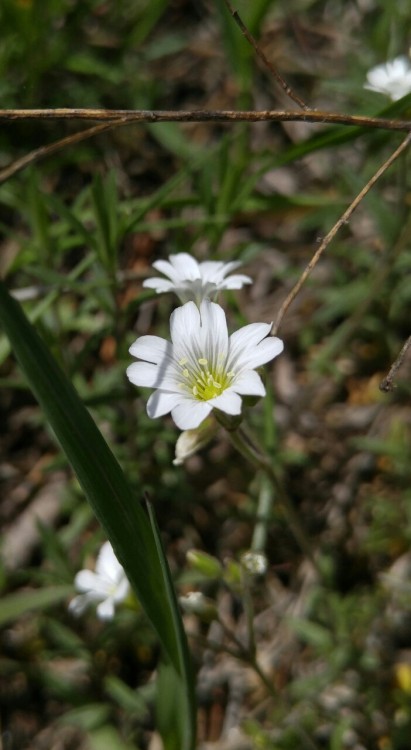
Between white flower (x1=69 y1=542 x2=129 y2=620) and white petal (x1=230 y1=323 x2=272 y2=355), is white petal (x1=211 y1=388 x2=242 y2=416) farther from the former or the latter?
white flower (x1=69 y1=542 x2=129 y2=620)

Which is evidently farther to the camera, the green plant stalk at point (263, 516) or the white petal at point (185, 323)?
the green plant stalk at point (263, 516)

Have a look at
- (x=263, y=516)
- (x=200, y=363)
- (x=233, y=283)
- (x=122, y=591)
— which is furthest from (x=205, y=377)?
(x=263, y=516)

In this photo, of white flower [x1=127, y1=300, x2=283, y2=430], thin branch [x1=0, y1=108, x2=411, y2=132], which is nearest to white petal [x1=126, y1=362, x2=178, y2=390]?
white flower [x1=127, y1=300, x2=283, y2=430]

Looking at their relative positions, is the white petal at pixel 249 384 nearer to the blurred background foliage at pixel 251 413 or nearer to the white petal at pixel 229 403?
the white petal at pixel 229 403

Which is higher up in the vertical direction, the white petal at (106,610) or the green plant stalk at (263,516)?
the green plant stalk at (263,516)

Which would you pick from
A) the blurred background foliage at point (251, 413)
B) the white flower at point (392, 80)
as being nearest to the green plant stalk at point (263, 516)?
the blurred background foliage at point (251, 413)

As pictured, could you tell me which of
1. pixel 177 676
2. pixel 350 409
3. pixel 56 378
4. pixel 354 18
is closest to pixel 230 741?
pixel 177 676
